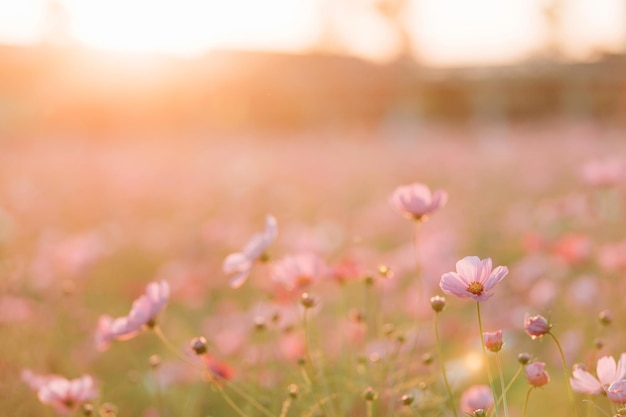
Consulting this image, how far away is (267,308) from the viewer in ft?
6.42

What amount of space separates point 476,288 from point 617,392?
0.56 ft

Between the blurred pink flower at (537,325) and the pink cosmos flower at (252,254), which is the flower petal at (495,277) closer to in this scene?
the blurred pink flower at (537,325)

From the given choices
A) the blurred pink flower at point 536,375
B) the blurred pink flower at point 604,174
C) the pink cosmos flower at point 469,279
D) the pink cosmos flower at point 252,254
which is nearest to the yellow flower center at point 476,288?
the pink cosmos flower at point 469,279

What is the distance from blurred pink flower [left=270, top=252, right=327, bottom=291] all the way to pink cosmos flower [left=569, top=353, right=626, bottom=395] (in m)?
0.46

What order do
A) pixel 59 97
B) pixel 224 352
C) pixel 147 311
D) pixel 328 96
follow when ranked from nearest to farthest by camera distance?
pixel 147 311 < pixel 224 352 < pixel 59 97 < pixel 328 96

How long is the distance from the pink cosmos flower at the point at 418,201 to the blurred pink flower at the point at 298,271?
0.16 meters

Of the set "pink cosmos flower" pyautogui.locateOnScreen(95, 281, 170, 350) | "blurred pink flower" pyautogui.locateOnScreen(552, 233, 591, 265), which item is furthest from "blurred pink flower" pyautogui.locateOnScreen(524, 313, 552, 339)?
"blurred pink flower" pyautogui.locateOnScreen(552, 233, 591, 265)

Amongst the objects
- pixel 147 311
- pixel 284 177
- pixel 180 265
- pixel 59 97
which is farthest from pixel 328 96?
pixel 147 311

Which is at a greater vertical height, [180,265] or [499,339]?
[499,339]

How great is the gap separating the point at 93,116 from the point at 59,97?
103 centimetres

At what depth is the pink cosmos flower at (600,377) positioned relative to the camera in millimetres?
872

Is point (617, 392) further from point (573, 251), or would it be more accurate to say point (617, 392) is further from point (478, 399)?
point (573, 251)

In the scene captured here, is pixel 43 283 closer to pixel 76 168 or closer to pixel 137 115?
pixel 76 168

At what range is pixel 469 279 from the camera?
87cm
